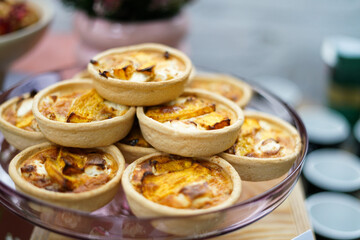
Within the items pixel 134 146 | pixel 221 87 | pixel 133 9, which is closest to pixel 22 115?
pixel 134 146

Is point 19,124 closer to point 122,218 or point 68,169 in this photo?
point 68,169

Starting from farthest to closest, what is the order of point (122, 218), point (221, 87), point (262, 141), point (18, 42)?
1. point (18, 42)
2. point (221, 87)
3. point (262, 141)
4. point (122, 218)

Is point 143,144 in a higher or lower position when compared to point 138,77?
lower

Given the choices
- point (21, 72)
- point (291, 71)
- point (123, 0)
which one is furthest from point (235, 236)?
point (291, 71)

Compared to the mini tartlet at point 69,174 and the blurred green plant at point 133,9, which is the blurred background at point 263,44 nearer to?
the blurred green plant at point 133,9

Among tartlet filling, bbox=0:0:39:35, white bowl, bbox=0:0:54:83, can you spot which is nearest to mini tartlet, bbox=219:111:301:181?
white bowl, bbox=0:0:54:83

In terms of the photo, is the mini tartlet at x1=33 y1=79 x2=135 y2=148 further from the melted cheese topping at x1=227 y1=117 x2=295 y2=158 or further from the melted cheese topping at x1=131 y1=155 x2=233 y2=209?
the melted cheese topping at x1=227 y1=117 x2=295 y2=158

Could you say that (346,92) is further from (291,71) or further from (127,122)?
(127,122)
